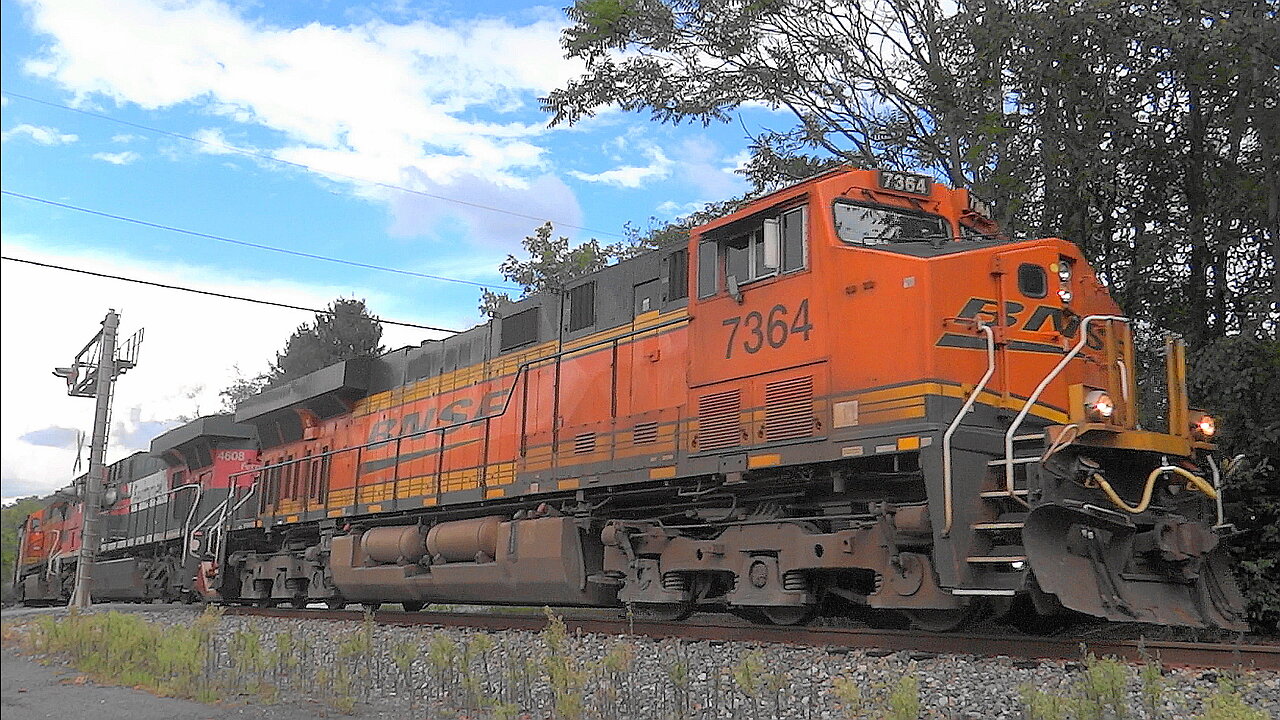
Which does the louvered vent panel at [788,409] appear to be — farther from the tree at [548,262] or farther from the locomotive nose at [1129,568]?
the tree at [548,262]

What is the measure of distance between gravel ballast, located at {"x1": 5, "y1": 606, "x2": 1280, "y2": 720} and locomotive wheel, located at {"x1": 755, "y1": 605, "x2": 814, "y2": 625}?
609 millimetres

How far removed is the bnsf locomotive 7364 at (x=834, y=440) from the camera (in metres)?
7.50

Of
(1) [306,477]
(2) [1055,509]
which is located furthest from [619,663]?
(1) [306,477]

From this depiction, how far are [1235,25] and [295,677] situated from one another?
420 inches

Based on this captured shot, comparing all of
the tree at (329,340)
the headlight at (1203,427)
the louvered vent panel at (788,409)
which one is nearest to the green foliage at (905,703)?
the louvered vent panel at (788,409)

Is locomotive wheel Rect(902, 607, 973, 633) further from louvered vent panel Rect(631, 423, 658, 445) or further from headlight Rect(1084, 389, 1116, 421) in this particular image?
louvered vent panel Rect(631, 423, 658, 445)

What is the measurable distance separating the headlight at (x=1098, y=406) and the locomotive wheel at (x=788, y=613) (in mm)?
2774

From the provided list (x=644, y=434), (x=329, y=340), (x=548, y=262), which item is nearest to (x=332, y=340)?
(x=329, y=340)

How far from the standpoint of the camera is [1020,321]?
8172 mm

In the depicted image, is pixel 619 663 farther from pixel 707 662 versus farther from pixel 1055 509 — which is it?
pixel 1055 509

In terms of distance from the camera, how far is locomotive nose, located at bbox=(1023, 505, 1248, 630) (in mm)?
7035

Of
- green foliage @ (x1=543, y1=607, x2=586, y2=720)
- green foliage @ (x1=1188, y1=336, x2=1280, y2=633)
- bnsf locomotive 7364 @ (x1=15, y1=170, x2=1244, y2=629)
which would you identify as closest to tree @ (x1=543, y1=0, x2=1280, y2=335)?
green foliage @ (x1=1188, y1=336, x2=1280, y2=633)

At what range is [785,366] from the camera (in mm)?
8648

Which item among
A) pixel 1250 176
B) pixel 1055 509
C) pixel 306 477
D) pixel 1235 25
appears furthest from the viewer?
pixel 306 477
